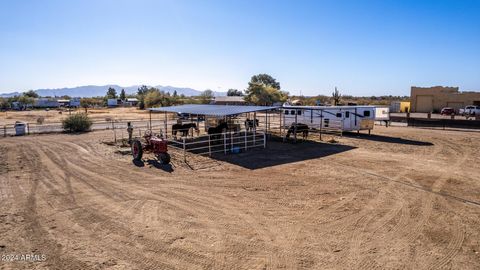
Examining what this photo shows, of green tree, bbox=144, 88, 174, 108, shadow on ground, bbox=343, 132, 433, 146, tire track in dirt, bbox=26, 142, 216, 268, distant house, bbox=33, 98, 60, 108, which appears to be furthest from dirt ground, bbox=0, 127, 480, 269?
distant house, bbox=33, 98, 60, 108

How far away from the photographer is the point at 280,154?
15.5m

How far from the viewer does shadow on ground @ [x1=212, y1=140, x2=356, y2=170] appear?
1366cm

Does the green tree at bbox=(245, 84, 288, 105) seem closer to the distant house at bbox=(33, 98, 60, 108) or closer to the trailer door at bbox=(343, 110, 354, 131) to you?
the trailer door at bbox=(343, 110, 354, 131)

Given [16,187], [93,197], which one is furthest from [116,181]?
[16,187]

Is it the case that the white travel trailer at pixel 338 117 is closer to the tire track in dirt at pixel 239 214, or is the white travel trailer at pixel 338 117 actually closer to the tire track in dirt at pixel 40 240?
the tire track in dirt at pixel 239 214

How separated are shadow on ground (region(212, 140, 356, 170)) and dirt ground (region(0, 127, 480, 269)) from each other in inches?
8.7

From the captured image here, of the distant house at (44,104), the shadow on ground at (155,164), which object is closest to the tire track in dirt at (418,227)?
the shadow on ground at (155,164)

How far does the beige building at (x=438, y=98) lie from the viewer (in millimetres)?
48500

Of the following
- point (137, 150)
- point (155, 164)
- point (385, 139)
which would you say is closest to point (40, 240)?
point (155, 164)

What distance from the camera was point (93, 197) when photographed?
352 inches

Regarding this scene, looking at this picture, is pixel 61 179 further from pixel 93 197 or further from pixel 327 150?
pixel 327 150

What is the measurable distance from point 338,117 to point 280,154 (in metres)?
9.86

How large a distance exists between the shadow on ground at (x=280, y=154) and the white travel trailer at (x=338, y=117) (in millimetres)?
4408

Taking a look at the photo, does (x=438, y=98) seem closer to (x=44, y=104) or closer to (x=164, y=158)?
(x=164, y=158)
